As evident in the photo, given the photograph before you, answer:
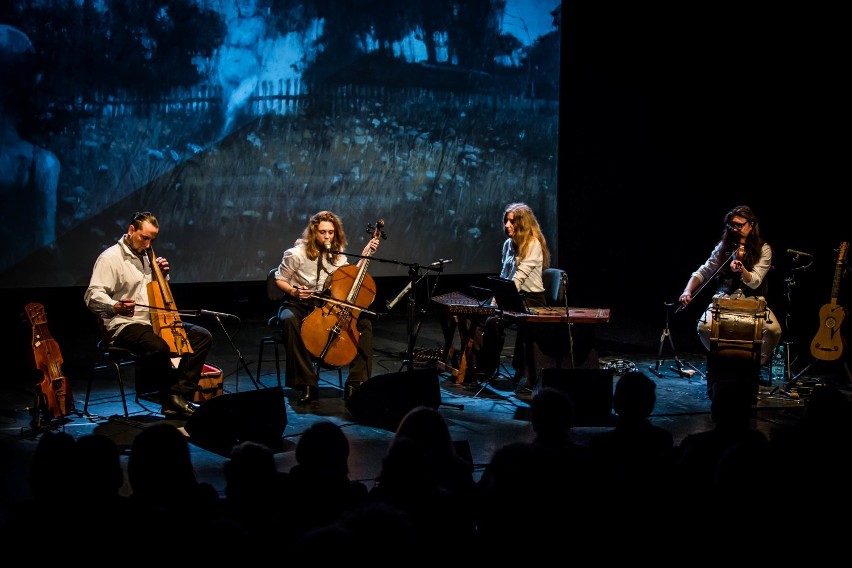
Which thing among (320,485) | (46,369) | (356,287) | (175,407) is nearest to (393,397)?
(356,287)

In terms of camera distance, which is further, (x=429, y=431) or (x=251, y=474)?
(x=429, y=431)

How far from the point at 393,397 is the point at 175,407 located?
1.61 metres

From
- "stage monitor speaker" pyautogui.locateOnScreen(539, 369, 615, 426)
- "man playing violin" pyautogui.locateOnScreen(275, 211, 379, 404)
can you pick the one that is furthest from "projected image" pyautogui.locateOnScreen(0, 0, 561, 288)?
"stage monitor speaker" pyautogui.locateOnScreen(539, 369, 615, 426)

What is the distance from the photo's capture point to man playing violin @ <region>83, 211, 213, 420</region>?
19.9 feet

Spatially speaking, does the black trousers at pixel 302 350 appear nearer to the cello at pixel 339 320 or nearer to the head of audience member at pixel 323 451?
the cello at pixel 339 320

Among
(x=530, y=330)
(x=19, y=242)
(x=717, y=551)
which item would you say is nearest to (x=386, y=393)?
(x=530, y=330)

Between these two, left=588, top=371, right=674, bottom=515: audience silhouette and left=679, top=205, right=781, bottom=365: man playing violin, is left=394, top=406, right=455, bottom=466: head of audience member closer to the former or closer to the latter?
left=588, top=371, right=674, bottom=515: audience silhouette

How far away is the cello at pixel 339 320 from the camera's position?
21.9ft

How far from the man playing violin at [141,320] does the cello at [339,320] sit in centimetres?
80

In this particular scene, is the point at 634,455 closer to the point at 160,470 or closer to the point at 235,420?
the point at 160,470

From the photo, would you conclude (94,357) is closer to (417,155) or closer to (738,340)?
(417,155)

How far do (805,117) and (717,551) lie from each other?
7440 millimetres

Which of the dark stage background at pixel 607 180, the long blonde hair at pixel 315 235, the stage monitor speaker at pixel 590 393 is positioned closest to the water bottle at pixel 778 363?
the dark stage background at pixel 607 180

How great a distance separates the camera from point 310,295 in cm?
665
